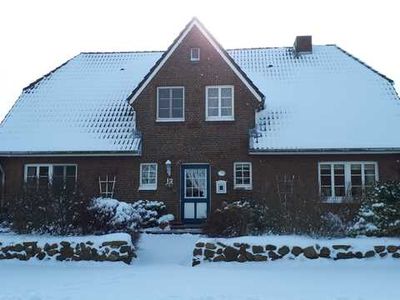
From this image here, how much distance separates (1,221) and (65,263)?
397 centimetres

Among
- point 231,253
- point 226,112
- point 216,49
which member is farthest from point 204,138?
point 231,253

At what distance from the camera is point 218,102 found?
70.4ft

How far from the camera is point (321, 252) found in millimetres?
12453

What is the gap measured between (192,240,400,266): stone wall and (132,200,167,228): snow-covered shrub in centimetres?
687

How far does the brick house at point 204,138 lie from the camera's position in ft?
66.6

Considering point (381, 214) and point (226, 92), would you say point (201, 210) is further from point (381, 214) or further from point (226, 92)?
point (381, 214)

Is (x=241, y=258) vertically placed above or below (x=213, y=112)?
below

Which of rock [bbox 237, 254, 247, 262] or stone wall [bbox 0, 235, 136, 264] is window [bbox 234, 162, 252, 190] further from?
stone wall [bbox 0, 235, 136, 264]

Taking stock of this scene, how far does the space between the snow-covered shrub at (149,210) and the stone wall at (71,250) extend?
6285 mm

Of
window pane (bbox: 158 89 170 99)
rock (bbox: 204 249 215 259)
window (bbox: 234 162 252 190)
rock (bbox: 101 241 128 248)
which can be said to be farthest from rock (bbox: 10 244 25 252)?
window pane (bbox: 158 89 170 99)

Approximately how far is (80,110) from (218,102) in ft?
21.0

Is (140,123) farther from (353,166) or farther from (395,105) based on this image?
(395,105)

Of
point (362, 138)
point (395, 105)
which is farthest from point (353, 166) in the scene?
point (395, 105)

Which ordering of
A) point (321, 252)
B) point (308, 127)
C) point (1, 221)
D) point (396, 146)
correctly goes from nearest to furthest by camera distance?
1. point (321, 252)
2. point (1, 221)
3. point (396, 146)
4. point (308, 127)
